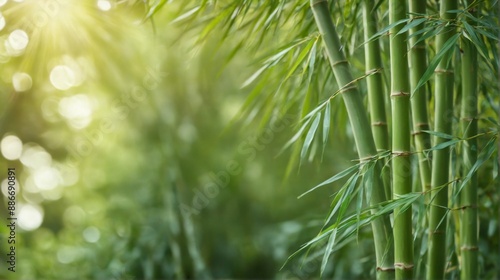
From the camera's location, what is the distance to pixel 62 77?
339 centimetres

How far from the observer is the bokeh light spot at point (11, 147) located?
2.65 meters

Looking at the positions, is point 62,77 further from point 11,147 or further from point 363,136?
point 363,136

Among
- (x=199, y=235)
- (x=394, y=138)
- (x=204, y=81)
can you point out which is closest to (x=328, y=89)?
(x=394, y=138)

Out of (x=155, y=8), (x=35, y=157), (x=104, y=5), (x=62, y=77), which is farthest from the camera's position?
(x=62, y=77)

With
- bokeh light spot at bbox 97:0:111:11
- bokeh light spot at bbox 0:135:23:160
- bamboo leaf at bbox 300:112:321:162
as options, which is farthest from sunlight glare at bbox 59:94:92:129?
bamboo leaf at bbox 300:112:321:162

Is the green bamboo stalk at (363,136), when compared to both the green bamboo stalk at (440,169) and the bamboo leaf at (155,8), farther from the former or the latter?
the bamboo leaf at (155,8)

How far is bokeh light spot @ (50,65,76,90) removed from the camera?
10.5ft

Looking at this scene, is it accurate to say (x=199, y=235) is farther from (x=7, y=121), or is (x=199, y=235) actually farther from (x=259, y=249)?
(x=7, y=121)

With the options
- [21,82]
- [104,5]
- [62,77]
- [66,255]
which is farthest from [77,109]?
[104,5]

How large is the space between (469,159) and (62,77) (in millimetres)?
2709

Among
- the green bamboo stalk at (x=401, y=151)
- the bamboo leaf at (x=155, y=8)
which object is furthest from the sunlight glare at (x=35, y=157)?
the green bamboo stalk at (x=401, y=151)

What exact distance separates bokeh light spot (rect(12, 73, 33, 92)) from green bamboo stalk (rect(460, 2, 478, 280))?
1.79 m

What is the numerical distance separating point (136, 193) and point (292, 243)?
3.64 ft

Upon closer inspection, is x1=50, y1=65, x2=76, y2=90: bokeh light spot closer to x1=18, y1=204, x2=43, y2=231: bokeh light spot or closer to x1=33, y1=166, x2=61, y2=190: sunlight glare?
x1=33, y1=166, x2=61, y2=190: sunlight glare
